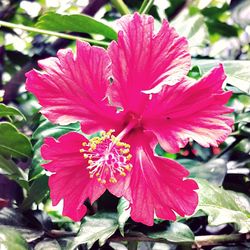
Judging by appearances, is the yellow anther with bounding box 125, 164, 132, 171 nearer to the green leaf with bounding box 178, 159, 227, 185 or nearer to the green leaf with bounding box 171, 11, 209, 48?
the green leaf with bounding box 178, 159, 227, 185

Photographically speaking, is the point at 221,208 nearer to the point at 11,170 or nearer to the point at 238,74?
the point at 238,74

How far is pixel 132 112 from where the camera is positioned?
2.49 feet

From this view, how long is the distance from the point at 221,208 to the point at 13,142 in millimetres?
372

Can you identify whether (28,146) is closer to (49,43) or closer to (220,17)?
(49,43)

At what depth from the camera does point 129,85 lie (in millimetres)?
723

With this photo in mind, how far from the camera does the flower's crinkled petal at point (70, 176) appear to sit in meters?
0.71

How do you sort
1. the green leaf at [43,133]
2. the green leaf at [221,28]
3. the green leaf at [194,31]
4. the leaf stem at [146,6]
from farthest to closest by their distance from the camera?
the green leaf at [221,28], the green leaf at [194,31], the leaf stem at [146,6], the green leaf at [43,133]

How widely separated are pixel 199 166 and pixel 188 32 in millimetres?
336

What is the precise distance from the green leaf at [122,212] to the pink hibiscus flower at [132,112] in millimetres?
26

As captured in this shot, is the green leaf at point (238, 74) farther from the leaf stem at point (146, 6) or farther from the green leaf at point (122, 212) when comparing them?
the green leaf at point (122, 212)

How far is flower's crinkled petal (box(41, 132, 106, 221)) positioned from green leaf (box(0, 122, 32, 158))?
110mm

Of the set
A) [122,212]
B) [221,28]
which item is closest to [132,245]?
[122,212]

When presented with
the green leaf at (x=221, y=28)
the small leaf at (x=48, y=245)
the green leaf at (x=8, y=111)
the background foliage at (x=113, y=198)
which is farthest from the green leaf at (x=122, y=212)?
the green leaf at (x=221, y=28)

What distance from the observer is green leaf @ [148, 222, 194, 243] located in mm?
705
